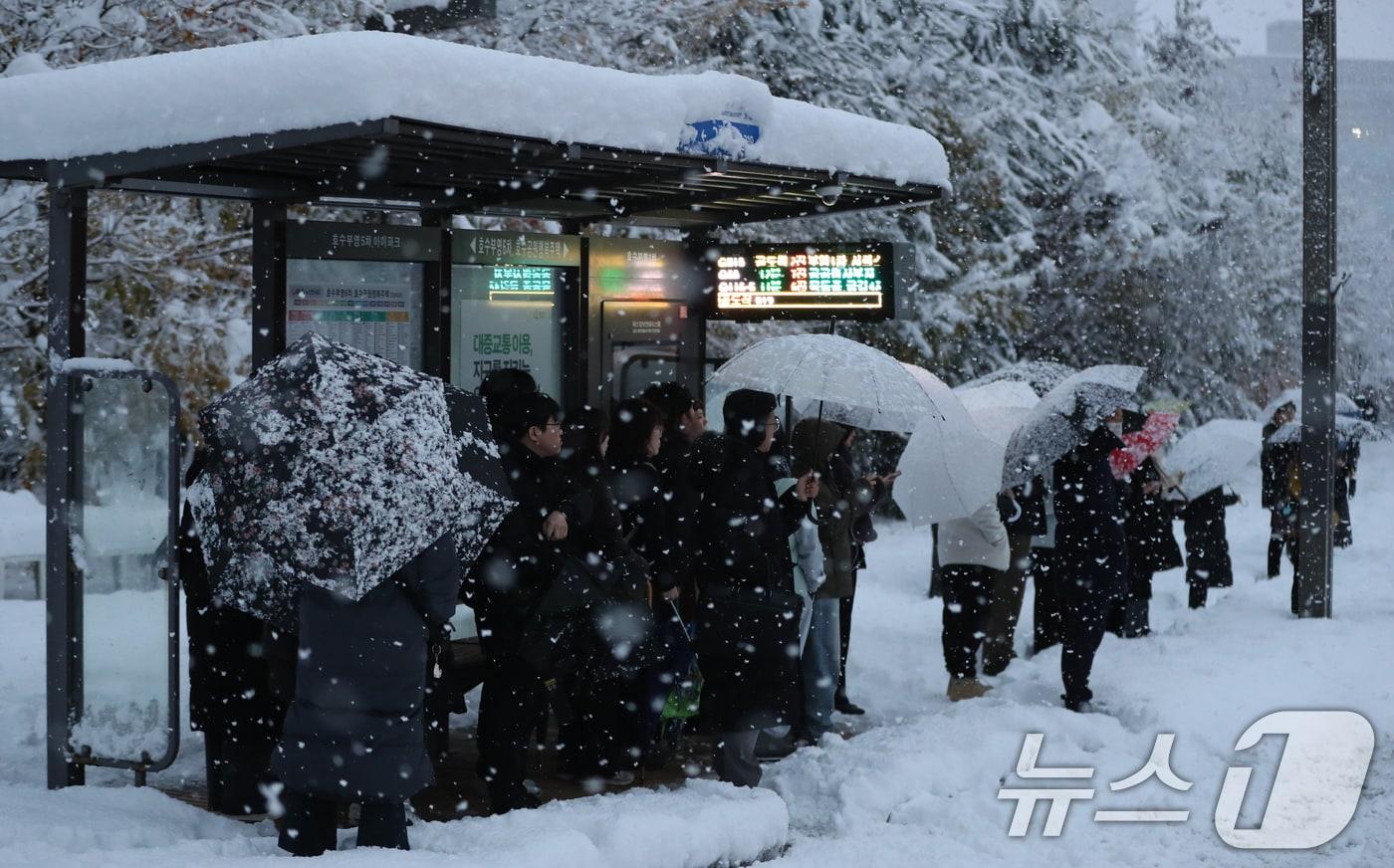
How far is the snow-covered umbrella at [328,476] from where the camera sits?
16.2 feet

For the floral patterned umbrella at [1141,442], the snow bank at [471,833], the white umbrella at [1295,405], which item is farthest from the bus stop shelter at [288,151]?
the white umbrella at [1295,405]

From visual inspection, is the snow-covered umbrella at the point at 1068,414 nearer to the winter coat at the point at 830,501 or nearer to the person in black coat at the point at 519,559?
the winter coat at the point at 830,501

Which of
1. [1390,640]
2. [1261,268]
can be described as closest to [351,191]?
[1390,640]

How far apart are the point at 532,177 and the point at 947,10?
14547 millimetres

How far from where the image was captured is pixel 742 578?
6789 mm

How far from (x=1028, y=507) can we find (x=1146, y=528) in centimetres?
189

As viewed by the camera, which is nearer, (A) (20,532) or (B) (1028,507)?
(B) (1028,507)

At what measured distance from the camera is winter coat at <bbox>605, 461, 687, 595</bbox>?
24.2 feet

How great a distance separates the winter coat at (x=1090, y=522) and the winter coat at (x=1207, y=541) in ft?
15.2

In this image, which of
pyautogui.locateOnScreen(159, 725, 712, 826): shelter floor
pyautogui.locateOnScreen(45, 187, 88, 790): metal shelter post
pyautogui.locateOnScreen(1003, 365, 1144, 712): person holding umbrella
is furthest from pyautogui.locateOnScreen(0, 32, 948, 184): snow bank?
pyautogui.locateOnScreen(159, 725, 712, 826): shelter floor

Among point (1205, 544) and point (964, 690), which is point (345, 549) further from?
point (1205, 544)

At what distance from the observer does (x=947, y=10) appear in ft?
69.6

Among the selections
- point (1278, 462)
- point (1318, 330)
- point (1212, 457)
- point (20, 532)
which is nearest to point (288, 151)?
point (20, 532)

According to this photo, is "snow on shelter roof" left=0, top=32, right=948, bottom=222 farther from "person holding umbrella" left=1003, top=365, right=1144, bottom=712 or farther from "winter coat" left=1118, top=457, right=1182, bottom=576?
"winter coat" left=1118, top=457, right=1182, bottom=576
